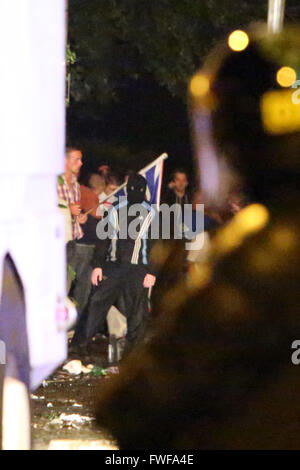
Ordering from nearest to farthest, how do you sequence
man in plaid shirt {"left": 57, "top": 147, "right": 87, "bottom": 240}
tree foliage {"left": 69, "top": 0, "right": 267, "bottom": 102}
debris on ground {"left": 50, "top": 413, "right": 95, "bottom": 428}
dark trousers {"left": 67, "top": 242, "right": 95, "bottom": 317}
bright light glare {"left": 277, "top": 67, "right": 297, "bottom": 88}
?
bright light glare {"left": 277, "top": 67, "right": 297, "bottom": 88} < debris on ground {"left": 50, "top": 413, "right": 95, "bottom": 428} < man in plaid shirt {"left": 57, "top": 147, "right": 87, "bottom": 240} < dark trousers {"left": 67, "top": 242, "right": 95, "bottom": 317} < tree foliage {"left": 69, "top": 0, "right": 267, "bottom": 102}

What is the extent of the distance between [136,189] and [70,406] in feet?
9.47

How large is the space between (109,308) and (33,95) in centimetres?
620

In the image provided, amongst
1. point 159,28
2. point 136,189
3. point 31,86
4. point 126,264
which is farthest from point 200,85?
point 159,28

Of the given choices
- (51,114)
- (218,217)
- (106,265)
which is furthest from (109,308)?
(218,217)

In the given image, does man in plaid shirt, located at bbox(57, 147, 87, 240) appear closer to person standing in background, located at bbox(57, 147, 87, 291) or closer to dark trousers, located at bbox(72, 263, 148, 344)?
person standing in background, located at bbox(57, 147, 87, 291)

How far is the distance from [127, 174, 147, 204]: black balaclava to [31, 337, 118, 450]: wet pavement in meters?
1.53

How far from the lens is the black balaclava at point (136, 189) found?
418 inches

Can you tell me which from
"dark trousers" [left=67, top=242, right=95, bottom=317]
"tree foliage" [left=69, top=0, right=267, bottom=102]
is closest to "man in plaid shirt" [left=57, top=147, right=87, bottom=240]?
"dark trousers" [left=67, top=242, right=95, bottom=317]

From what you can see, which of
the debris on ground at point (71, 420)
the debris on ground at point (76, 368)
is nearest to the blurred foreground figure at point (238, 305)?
the debris on ground at point (71, 420)

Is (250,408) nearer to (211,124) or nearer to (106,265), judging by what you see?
(211,124)

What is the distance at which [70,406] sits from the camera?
27.7ft

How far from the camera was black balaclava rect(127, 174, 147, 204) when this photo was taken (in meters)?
10.6

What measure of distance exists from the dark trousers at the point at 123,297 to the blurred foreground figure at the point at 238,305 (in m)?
7.79
